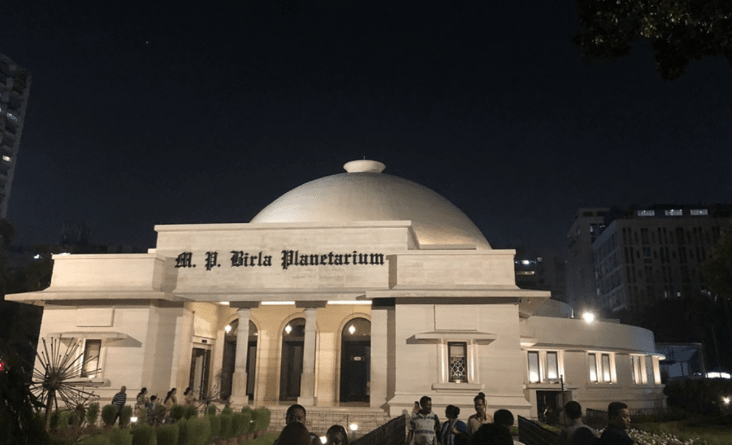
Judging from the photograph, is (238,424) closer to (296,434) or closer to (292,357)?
(296,434)

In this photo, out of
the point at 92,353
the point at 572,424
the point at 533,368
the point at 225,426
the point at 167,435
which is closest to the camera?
the point at 572,424

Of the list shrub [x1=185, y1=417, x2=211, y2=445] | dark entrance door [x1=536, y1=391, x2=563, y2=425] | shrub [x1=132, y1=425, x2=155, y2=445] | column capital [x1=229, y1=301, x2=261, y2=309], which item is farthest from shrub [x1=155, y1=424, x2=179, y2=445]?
dark entrance door [x1=536, y1=391, x2=563, y2=425]

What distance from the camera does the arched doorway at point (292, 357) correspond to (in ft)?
87.8

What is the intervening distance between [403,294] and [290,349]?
25.8 feet

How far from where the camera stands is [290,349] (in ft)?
89.4

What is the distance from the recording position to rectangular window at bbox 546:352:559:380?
2880 cm

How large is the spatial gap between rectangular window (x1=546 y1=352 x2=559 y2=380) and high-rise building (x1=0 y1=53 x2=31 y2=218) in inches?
3593

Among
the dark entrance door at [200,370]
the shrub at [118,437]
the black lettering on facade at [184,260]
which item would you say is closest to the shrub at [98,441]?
the shrub at [118,437]

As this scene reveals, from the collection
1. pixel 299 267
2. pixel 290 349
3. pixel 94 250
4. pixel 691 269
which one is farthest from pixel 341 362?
pixel 691 269

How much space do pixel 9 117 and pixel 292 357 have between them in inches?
3557

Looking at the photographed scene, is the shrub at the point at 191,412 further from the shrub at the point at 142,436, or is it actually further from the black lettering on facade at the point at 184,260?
the black lettering on facade at the point at 184,260

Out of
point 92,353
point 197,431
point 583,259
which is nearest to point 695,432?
point 197,431

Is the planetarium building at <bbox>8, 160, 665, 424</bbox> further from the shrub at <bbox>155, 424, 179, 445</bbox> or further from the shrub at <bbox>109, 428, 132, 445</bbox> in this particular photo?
the shrub at <bbox>109, 428, 132, 445</bbox>

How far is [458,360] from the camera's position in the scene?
2212cm
